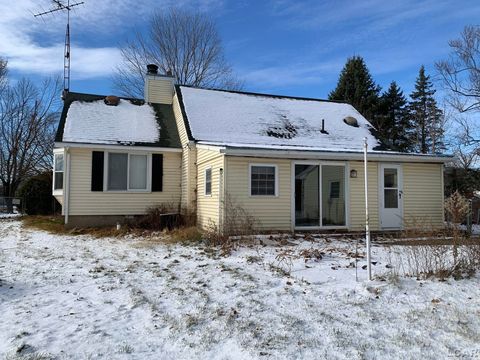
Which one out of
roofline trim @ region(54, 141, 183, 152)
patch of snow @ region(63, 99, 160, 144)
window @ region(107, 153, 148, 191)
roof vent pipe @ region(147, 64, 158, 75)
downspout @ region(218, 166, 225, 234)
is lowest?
downspout @ region(218, 166, 225, 234)

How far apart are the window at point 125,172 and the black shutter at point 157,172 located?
0.32m

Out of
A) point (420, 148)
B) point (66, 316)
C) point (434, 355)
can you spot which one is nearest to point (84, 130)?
point (66, 316)

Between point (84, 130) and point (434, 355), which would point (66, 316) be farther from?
point (84, 130)

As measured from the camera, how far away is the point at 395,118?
112 feet

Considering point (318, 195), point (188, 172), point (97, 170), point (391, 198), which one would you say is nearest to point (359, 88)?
point (391, 198)

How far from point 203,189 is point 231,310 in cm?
781

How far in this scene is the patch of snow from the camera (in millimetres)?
13578

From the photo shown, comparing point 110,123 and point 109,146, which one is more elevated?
point 110,123

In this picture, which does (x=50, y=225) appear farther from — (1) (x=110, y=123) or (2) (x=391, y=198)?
(2) (x=391, y=198)

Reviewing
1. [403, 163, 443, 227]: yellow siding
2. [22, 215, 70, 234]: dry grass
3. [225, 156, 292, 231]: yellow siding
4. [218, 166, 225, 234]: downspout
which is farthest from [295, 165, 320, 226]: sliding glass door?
[22, 215, 70, 234]: dry grass

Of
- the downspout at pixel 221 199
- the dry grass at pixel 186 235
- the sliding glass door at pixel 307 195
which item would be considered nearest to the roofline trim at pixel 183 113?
the downspout at pixel 221 199

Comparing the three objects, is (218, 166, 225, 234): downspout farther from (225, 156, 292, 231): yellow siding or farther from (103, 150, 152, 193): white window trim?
(103, 150, 152, 193): white window trim

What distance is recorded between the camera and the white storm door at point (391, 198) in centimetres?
1216

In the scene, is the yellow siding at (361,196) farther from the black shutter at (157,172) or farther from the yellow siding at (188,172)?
the black shutter at (157,172)
